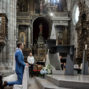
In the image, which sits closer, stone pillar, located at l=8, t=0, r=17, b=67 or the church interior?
the church interior

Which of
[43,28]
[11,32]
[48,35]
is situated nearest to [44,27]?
[43,28]

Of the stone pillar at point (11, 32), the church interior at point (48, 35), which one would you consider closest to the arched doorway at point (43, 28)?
the church interior at point (48, 35)

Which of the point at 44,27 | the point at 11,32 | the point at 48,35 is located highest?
the point at 44,27

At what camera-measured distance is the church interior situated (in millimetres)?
11625

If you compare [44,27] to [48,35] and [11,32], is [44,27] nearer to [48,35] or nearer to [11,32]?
[48,35]

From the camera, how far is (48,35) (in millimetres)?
38625

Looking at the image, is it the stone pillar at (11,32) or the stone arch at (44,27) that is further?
the stone arch at (44,27)

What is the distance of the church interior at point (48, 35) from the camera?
11.6 metres

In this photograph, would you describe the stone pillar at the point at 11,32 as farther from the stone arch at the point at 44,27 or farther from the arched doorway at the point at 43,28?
the arched doorway at the point at 43,28

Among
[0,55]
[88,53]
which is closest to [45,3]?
[0,55]

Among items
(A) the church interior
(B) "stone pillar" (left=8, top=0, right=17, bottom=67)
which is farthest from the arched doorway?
(B) "stone pillar" (left=8, top=0, right=17, bottom=67)

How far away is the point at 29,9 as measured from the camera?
1609 inches

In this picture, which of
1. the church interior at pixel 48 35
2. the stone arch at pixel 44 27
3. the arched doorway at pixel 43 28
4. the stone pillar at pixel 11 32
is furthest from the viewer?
the arched doorway at pixel 43 28

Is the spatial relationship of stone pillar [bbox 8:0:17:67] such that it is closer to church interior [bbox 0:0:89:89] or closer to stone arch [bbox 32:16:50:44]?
church interior [bbox 0:0:89:89]
